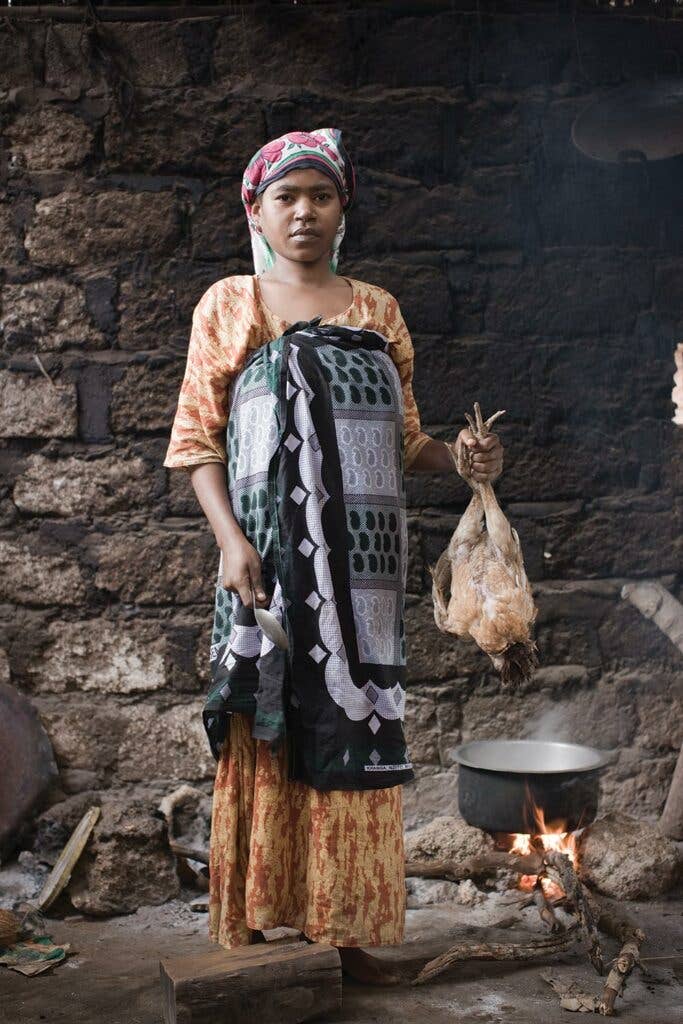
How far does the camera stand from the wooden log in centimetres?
217

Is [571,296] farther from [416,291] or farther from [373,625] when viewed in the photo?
[373,625]

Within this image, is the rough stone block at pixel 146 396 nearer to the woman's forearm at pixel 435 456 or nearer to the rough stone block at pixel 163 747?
the rough stone block at pixel 163 747

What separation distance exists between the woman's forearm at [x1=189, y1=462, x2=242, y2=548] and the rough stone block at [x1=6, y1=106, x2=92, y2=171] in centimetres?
174

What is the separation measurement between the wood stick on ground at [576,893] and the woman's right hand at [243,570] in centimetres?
128

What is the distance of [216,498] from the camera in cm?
244

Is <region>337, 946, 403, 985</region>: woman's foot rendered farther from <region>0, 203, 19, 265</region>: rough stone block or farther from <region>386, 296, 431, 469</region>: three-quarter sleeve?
<region>0, 203, 19, 265</region>: rough stone block

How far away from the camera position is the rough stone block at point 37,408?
3.66m

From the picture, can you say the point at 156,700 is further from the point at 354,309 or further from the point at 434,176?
the point at 434,176

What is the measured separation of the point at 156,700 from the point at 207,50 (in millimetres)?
2374

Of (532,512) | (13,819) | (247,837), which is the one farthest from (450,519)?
(13,819)

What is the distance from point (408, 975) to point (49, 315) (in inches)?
99.0

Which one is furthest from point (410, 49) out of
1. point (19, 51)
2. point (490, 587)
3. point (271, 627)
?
point (271, 627)

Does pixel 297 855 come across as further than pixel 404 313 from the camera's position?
No

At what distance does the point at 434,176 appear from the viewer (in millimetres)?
3693
